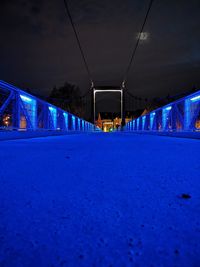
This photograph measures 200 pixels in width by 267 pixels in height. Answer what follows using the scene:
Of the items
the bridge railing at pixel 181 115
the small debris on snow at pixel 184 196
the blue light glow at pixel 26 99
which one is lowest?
the small debris on snow at pixel 184 196

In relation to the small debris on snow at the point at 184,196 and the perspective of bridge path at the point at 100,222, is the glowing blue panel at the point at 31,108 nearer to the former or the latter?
the perspective of bridge path at the point at 100,222

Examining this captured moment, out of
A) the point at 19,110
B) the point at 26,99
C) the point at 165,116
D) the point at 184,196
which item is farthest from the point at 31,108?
the point at 184,196

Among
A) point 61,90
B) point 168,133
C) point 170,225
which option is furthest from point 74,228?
point 61,90

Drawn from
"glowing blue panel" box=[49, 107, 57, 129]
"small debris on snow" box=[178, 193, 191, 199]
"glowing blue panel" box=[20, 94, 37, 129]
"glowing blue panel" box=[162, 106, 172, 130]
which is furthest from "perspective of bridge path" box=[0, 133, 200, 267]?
"glowing blue panel" box=[162, 106, 172, 130]

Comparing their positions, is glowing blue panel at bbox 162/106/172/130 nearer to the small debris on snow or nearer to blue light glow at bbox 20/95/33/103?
blue light glow at bbox 20/95/33/103

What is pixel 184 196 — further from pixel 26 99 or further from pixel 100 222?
pixel 26 99

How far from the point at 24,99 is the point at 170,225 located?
19.9 ft

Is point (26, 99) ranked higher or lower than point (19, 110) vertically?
higher

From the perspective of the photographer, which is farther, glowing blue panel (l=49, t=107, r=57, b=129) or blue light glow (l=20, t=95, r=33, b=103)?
glowing blue panel (l=49, t=107, r=57, b=129)

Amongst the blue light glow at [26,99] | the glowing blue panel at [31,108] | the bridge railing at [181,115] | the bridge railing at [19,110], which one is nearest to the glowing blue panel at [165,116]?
the bridge railing at [181,115]

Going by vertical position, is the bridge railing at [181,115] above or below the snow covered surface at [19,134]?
above

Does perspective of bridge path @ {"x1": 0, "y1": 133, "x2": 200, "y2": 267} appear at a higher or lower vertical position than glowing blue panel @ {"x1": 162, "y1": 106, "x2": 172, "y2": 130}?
lower

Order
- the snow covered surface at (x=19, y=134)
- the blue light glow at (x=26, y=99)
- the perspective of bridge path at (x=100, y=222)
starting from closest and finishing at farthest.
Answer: the perspective of bridge path at (x=100, y=222) → the snow covered surface at (x=19, y=134) → the blue light glow at (x=26, y=99)

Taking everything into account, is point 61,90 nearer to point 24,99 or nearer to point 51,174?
point 24,99
